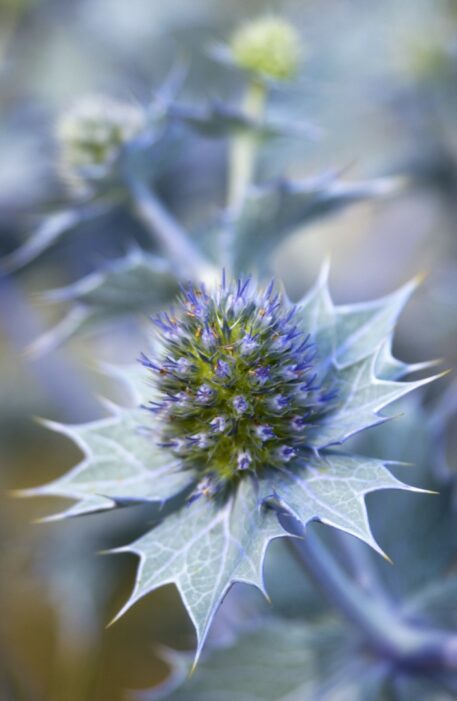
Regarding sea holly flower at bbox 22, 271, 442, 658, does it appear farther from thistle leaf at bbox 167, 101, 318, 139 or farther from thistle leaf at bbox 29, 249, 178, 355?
thistle leaf at bbox 167, 101, 318, 139

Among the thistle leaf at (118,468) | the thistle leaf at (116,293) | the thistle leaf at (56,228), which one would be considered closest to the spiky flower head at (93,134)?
the thistle leaf at (56,228)

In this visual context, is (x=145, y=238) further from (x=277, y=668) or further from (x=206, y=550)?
(x=206, y=550)

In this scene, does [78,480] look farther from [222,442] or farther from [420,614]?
[420,614]

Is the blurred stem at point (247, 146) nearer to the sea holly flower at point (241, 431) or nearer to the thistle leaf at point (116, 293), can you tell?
the thistle leaf at point (116, 293)

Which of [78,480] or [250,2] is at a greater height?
[250,2]

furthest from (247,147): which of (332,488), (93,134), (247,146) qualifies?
(332,488)

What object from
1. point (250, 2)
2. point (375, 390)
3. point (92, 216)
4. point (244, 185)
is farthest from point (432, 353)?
point (250, 2)
